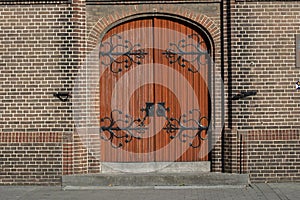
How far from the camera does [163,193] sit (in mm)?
9969

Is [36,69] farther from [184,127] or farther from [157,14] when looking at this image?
[184,127]

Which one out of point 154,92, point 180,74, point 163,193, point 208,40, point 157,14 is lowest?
point 163,193

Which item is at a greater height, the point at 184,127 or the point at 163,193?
the point at 184,127

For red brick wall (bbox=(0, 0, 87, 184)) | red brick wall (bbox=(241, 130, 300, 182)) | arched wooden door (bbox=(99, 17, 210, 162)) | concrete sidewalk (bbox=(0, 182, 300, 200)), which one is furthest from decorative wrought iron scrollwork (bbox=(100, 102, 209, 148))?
concrete sidewalk (bbox=(0, 182, 300, 200))

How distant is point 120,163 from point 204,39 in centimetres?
302

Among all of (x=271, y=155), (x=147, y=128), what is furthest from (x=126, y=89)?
(x=271, y=155)

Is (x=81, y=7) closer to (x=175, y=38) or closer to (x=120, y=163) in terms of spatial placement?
(x=175, y=38)

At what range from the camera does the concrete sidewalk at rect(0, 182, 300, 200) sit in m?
9.58

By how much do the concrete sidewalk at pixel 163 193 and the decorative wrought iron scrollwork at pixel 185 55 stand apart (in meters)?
2.49

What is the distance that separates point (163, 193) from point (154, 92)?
2.19 meters

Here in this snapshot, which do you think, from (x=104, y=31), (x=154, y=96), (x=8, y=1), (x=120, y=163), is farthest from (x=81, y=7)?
(x=120, y=163)

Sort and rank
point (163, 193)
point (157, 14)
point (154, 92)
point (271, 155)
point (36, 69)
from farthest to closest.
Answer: point (154, 92) → point (157, 14) → point (36, 69) → point (271, 155) → point (163, 193)

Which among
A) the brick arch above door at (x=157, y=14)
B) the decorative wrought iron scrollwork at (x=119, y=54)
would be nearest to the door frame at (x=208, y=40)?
the brick arch above door at (x=157, y=14)

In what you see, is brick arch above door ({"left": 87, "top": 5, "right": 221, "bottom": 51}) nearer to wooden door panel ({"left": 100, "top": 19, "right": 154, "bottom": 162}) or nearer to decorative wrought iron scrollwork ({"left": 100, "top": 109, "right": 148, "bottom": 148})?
wooden door panel ({"left": 100, "top": 19, "right": 154, "bottom": 162})
